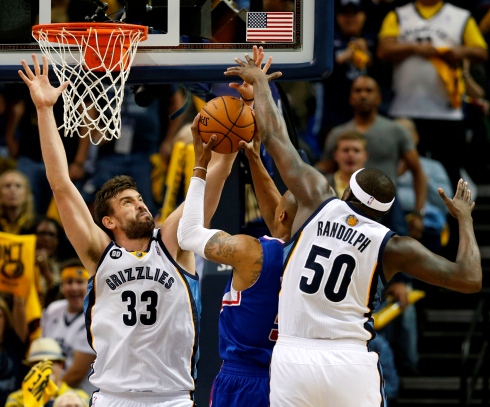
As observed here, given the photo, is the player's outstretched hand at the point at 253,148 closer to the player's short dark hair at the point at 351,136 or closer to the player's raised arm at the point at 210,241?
the player's raised arm at the point at 210,241

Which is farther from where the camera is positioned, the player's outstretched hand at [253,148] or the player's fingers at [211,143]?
the player's outstretched hand at [253,148]

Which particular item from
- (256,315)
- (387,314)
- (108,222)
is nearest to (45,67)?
(108,222)

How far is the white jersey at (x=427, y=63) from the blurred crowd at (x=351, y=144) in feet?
0.03

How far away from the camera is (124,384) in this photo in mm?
6484

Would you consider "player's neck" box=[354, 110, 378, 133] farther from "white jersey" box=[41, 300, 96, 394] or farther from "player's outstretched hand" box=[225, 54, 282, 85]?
"player's outstretched hand" box=[225, 54, 282, 85]

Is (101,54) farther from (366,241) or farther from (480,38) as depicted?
(480,38)


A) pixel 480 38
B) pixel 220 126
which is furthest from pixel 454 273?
pixel 480 38

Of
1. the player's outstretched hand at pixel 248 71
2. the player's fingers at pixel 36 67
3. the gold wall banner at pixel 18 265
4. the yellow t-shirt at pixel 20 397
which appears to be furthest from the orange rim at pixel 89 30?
the gold wall banner at pixel 18 265

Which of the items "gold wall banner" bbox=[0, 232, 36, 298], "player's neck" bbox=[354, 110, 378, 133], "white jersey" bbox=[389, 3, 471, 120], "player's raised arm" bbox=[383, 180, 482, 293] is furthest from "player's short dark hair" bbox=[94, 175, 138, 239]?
"white jersey" bbox=[389, 3, 471, 120]

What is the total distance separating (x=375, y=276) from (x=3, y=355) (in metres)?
4.58

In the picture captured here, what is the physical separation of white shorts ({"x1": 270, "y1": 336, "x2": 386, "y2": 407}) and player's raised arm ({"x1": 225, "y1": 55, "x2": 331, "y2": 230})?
733 mm

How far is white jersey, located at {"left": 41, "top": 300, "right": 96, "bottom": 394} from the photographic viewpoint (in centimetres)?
970

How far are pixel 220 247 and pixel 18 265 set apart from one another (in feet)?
13.2

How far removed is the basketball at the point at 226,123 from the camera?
6.63 metres
